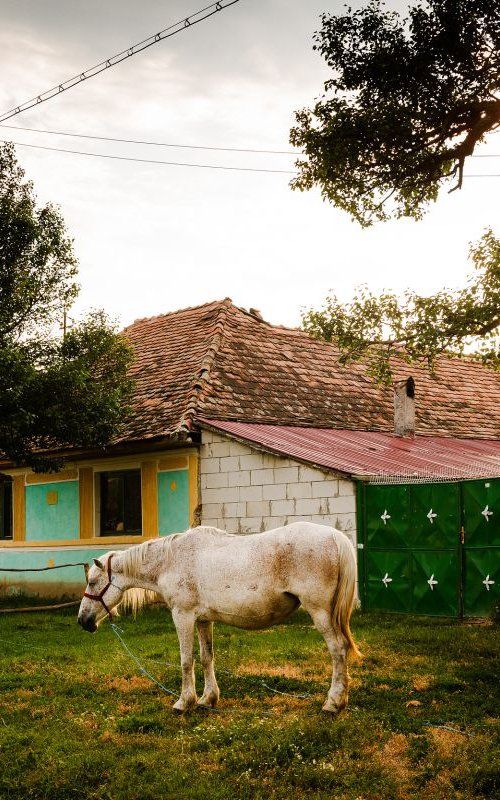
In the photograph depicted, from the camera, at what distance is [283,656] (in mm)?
9625

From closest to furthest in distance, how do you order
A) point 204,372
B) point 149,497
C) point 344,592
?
1. point 344,592
2. point 149,497
3. point 204,372

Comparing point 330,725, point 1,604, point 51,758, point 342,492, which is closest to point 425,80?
point 342,492

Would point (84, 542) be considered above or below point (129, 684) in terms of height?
above

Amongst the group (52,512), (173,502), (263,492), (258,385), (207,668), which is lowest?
(207,668)

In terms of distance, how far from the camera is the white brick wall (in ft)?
43.9

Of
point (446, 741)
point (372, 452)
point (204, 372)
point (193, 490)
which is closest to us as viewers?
point (446, 741)

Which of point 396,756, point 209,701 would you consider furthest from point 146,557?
point 396,756

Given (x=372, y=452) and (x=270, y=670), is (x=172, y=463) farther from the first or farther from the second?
(x=270, y=670)

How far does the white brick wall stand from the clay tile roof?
0.95m

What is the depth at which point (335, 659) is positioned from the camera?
6.86 metres

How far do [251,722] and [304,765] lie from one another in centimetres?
115

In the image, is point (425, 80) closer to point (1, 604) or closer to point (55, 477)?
point (55, 477)

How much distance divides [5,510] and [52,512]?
2.30m

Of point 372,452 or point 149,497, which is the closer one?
point 372,452
